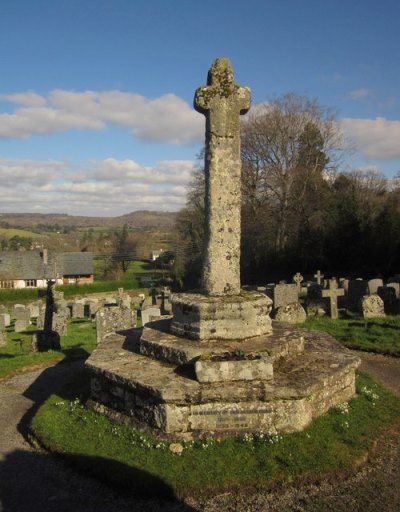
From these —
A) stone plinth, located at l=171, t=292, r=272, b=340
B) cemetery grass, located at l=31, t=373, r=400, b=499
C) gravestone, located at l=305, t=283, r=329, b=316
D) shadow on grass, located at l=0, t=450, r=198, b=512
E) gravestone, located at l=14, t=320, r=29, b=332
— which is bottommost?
gravestone, located at l=14, t=320, r=29, b=332

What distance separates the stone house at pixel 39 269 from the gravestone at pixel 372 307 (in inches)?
1479

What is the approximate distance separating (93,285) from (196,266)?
35.4ft

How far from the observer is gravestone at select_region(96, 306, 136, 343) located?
1229cm

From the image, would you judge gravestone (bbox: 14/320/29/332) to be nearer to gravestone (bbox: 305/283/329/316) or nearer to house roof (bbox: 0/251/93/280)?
gravestone (bbox: 305/283/329/316)

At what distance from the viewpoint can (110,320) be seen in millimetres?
12438

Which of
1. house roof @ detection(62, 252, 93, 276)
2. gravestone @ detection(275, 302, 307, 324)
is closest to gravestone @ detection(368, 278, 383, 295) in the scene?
gravestone @ detection(275, 302, 307, 324)

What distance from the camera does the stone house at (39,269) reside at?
4794cm

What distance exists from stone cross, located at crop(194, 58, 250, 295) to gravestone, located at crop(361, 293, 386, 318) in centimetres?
823

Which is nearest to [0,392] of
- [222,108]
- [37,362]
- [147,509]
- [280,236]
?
[37,362]

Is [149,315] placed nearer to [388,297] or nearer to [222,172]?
[388,297]

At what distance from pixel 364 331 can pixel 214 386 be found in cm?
766

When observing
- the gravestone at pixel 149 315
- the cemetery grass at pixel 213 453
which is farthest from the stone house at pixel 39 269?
the cemetery grass at pixel 213 453

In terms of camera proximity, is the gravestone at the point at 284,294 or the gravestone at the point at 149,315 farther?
the gravestone at the point at 149,315

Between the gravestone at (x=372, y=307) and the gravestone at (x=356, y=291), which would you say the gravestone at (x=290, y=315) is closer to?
the gravestone at (x=372, y=307)
